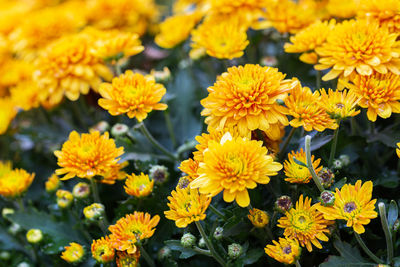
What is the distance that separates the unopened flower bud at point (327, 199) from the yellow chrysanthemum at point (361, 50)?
33 centimetres

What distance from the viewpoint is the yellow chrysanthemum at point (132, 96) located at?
97 cm

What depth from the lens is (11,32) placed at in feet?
6.19

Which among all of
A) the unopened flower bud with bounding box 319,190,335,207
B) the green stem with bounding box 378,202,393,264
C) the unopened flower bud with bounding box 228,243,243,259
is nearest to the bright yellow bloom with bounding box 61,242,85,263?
the unopened flower bud with bounding box 228,243,243,259

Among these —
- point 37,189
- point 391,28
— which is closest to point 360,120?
point 391,28

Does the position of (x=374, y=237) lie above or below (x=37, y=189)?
above

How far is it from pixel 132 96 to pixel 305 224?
0.52 metres

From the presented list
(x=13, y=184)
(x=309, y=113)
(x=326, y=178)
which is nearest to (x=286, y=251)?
(x=326, y=178)

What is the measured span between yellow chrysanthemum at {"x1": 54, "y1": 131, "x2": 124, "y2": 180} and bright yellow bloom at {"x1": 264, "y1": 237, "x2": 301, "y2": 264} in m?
0.43

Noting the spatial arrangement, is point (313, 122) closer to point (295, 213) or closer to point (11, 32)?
point (295, 213)

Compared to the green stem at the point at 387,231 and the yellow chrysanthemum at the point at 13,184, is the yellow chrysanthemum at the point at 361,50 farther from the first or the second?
the yellow chrysanthemum at the point at 13,184

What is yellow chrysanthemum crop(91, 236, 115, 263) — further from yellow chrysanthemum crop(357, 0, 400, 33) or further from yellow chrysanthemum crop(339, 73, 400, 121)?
yellow chrysanthemum crop(357, 0, 400, 33)

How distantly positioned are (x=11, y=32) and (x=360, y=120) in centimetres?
168

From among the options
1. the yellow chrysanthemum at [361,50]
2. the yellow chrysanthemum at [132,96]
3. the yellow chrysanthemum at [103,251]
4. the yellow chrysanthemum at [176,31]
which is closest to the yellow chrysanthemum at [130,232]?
the yellow chrysanthemum at [103,251]

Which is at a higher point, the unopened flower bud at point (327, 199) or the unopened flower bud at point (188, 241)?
the unopened flower bud at point (327, 199)
